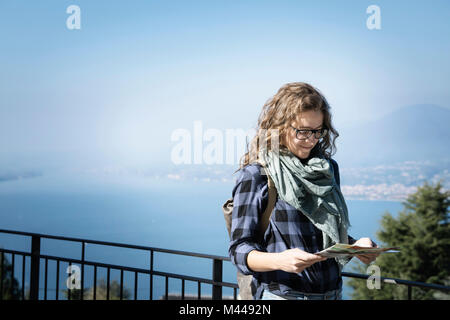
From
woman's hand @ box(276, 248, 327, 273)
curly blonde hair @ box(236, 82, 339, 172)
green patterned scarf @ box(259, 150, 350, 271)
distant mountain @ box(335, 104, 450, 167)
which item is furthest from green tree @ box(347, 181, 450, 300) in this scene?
distant mountain @ box(335, 104, 450, 167)

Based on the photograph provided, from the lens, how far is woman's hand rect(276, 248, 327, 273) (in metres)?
1.14

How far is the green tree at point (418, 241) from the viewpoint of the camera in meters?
24.6

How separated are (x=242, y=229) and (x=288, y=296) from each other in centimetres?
22

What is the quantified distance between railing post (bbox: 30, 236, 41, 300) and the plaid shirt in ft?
7.57

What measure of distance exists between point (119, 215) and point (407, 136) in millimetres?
53800

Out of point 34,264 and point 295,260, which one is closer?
point 295,260

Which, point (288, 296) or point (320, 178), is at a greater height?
point (320, 178)

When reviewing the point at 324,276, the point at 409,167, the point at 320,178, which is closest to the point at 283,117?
the point at 320,178

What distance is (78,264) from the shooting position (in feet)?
9.73

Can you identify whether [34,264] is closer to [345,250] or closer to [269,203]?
[269,203]

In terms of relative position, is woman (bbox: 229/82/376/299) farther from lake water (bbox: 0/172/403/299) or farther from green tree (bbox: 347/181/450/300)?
lake water (bbox: 0/172/403/299)

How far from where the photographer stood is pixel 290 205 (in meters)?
1.30

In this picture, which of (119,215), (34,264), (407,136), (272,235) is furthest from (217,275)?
(119,215)
